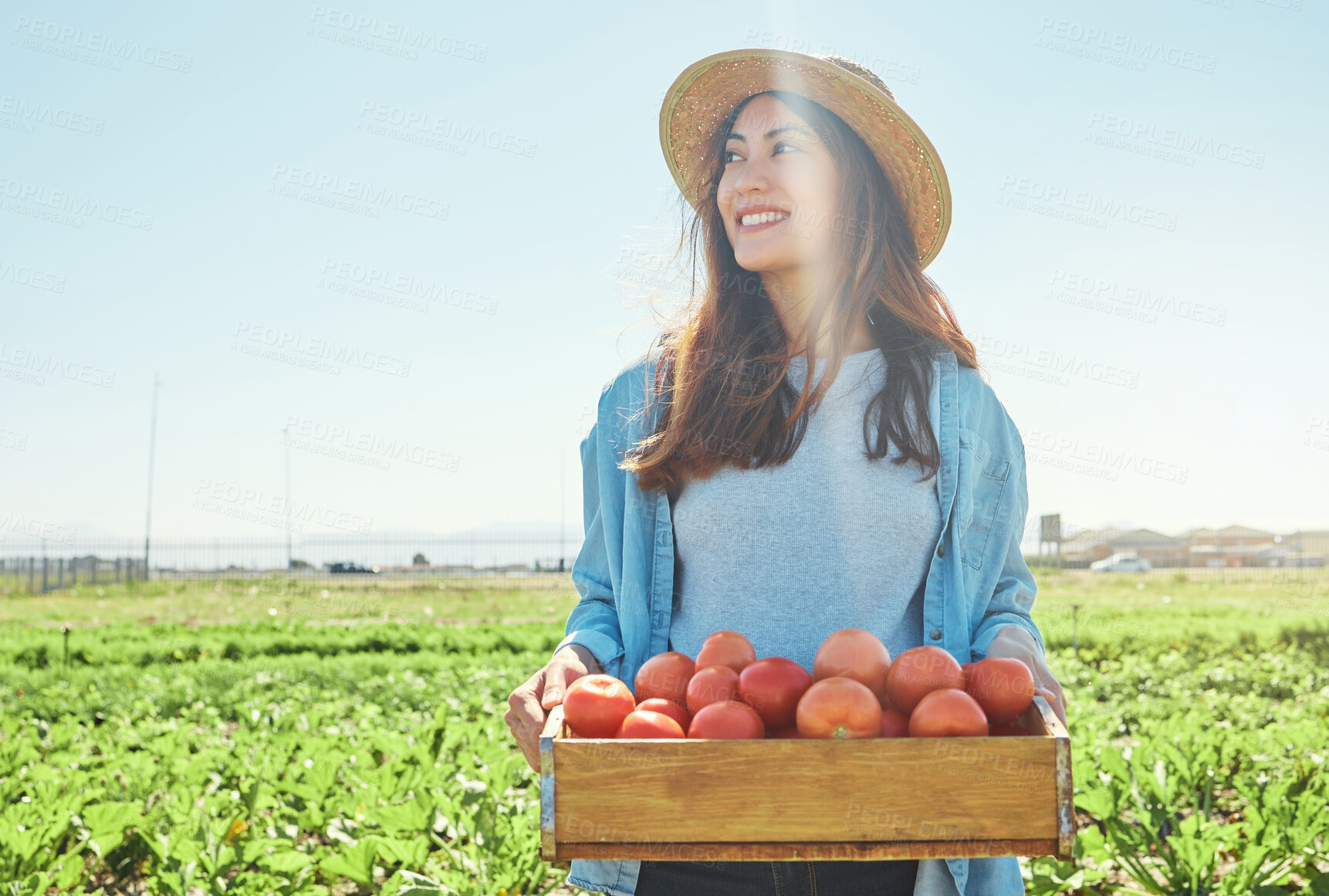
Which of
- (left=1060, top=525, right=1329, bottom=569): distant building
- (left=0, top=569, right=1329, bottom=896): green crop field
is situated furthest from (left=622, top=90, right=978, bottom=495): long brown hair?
(left=1060, top=525, right=1329, bottom=569): distant building

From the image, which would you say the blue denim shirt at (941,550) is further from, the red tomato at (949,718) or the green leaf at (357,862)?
the green leaf at (357,862)

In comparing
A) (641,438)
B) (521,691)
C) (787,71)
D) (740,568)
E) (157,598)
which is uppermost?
(787,71)

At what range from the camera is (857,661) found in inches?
57.3

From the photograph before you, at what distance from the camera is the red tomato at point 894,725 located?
4.59 ft

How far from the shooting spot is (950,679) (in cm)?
141

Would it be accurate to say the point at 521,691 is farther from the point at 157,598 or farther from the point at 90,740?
the point at 157,598

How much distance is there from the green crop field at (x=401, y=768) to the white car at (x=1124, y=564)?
22175 mm

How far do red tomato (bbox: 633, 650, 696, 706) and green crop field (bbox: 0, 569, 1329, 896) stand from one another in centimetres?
181

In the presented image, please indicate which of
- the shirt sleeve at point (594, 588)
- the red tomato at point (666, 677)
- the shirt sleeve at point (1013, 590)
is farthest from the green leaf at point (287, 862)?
the shirt sleeve at point (1013, 590)

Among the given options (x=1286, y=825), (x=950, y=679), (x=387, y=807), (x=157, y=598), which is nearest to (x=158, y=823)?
(x=387, y=807)

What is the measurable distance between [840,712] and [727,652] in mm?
259

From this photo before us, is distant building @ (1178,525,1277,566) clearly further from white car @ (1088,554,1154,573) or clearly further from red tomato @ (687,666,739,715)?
red tomato @ (687,666,739,715)

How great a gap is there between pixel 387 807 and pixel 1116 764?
10.1 ft

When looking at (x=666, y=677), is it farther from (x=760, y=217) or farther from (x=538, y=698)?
(x=760, y=217)
